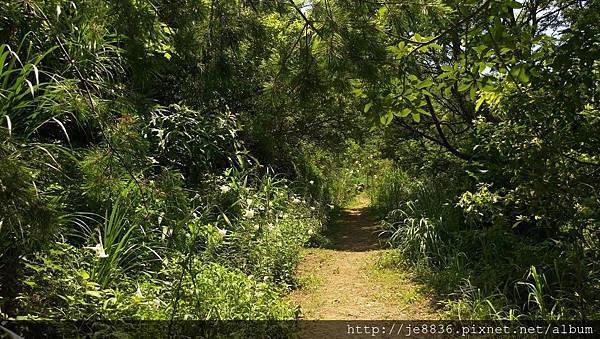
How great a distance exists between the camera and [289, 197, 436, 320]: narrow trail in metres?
4.58

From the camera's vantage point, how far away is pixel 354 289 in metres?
5.34

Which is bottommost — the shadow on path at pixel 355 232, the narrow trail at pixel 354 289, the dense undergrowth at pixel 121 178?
the narrow trail at pixel 354 289

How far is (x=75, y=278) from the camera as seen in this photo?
312cm

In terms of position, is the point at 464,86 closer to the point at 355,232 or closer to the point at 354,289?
the point at 354,289

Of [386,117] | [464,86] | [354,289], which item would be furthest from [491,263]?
[386,117]

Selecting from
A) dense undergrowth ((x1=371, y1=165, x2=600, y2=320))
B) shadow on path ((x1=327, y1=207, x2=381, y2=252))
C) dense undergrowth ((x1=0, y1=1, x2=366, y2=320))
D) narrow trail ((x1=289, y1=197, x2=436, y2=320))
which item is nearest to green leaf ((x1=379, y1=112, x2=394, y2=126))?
dense undergrowth ((x1=0, y1=1, x2=366, y2=320))

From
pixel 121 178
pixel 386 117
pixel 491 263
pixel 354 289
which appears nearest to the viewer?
pixel 386 117

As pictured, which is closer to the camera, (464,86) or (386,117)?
(386,117)

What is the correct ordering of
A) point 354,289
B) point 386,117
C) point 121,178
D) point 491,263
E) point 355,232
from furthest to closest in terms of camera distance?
point 355,232 → point 354,289 → point 491,263 → point 121,178 → point 386,117

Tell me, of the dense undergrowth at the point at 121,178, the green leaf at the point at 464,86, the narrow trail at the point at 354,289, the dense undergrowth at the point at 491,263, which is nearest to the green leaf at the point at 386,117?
the green leaf at the point at 464,86

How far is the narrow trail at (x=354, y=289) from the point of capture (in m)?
4.58

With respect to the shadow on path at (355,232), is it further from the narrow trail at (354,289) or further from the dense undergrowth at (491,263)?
the dense undergrowth at (491,263)

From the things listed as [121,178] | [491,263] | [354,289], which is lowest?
[354,289]

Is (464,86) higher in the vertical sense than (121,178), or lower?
higher
